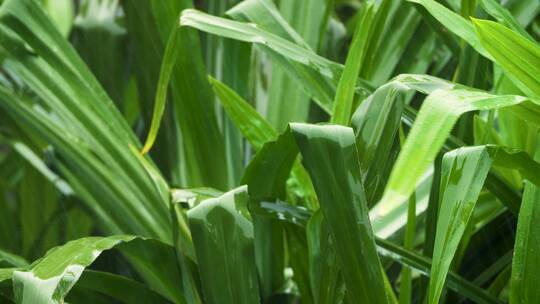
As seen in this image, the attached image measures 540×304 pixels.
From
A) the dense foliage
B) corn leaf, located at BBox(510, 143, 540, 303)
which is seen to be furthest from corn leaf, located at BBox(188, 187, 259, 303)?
corn leaf, located at BBox(510, 143, 540, 303)

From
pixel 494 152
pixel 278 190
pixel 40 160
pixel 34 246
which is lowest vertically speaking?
pixel 34 246

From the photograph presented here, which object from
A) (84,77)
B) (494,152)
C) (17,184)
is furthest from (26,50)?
(494,152)

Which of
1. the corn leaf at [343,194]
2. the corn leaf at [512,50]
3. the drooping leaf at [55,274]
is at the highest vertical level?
the corn leaf at [512,50]

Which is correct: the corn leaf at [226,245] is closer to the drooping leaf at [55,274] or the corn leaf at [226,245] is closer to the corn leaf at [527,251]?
the drooping leaf at [55,274]

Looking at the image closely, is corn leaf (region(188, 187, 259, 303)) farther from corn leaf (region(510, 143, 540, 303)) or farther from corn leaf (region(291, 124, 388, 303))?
corn leaf (region(510, 143, 540, 303))

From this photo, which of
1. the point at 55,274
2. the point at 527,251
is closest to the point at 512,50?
the point at 527,251

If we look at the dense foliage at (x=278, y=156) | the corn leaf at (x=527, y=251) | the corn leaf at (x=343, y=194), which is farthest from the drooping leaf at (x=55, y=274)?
the corn leaf at (x=527, y=251)

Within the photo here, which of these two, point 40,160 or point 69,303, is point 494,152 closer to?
point 69,303

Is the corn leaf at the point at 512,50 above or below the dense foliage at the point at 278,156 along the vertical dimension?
above

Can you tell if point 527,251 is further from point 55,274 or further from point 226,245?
point 55,274
